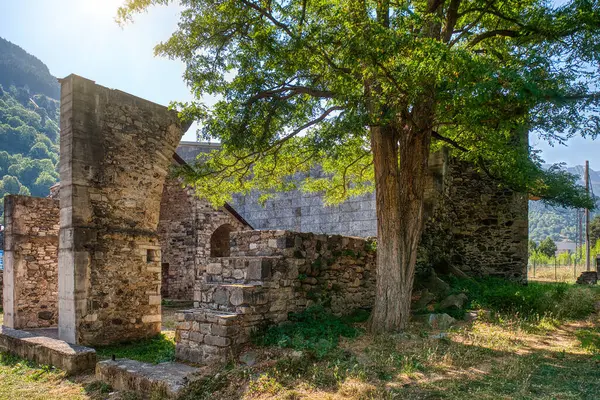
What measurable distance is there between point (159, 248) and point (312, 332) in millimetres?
5111

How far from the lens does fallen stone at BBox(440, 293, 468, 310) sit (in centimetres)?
903

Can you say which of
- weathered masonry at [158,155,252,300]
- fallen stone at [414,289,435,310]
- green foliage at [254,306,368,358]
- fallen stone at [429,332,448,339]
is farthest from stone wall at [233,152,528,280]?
green foliage at [254,306,368,358]

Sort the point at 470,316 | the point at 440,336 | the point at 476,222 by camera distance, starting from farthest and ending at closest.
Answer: the point at 476,222, the point at 470,316, the point at 440,336

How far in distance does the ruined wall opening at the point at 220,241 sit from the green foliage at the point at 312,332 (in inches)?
383

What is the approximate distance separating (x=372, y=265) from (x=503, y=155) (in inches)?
134

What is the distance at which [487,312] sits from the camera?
8.59 meters

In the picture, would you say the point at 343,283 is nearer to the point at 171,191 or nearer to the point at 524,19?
the point at 524,19

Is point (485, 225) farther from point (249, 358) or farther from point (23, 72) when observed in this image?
point (23, 72)

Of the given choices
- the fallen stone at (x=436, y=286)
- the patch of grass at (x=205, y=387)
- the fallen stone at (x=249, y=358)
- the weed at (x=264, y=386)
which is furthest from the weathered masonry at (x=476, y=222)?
the weed at (x=264, y=386)

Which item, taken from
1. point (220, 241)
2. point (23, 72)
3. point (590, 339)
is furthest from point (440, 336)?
point (23, 72)

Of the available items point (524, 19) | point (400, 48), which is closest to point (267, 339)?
point (400, 48)

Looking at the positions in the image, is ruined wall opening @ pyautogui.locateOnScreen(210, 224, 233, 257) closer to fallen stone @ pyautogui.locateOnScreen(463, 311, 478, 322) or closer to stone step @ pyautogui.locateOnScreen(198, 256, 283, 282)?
stone step @ pyautogui.locateOnScreen(198, 256, 283, 282)

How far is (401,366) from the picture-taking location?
557 centimetres

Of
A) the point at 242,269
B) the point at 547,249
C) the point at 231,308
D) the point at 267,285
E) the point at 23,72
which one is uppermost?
the point at 23,72
